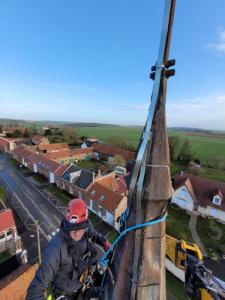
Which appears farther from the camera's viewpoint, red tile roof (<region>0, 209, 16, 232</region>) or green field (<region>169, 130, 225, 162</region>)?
green field (<region>169, 130, 225, 162</region>)

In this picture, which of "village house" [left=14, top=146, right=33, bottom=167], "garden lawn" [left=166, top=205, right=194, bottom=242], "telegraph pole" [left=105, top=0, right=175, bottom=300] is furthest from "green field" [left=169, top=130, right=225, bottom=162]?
"telegraph pole" [left=105, top=0, right=175, bottom=300]

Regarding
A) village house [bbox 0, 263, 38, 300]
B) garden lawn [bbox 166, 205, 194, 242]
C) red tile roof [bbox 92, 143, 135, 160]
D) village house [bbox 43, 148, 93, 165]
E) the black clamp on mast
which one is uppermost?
the black clamp on mast

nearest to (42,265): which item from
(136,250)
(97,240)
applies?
(97,240)

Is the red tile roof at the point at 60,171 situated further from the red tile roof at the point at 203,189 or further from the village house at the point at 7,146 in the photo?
the village house at the point at 7,146

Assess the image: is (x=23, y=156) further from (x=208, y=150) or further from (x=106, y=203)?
(x=208, y=150)

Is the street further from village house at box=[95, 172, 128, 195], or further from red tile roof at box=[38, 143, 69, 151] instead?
red tile roof at box=[38, 143, 69, 151]

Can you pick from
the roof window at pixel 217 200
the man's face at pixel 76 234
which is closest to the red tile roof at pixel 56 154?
the roof window at pixel 217 200

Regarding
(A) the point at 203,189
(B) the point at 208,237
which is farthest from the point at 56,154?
(B) the point at 208,237

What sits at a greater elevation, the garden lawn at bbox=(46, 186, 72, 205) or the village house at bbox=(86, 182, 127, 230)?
the village house at bbox=(86, 182, 127, 230)
